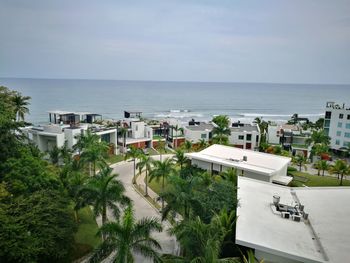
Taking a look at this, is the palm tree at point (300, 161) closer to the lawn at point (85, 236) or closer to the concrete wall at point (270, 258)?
the concrete wall at point (270, 258)

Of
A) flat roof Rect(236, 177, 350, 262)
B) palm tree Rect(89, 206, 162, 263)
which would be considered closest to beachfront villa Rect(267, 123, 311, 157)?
flat roof Rect(236, 177, 350, 262)

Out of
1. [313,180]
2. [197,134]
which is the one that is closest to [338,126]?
[313,180]

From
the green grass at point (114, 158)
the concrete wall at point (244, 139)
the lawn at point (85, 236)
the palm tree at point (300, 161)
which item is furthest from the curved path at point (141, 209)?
the palm tree at point (300, 161)

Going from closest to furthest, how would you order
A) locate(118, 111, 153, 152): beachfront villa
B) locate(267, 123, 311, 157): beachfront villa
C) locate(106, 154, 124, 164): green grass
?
locate(106, 154, 124, 164): green grass, locate(118, 111, 153, 152): beachfront villa, locate(267, 123, 311, 157): beachfront villa

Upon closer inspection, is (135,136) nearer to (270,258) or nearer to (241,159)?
(241,159)

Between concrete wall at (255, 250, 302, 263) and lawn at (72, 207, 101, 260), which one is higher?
concrete wall at (255, 250, 302, 263)

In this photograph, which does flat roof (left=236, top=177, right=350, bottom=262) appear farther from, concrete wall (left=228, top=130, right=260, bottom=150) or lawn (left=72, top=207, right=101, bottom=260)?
concrete wall (left=228, top=130, right=260, bottom=150)

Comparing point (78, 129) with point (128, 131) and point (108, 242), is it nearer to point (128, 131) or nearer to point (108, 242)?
point (128, 131)
